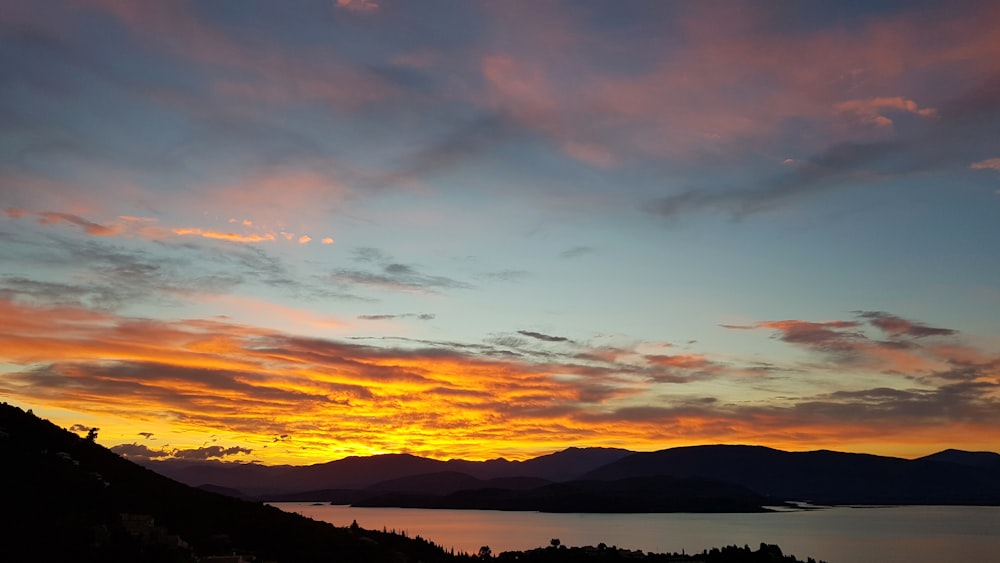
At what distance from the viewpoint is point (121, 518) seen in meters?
49.7

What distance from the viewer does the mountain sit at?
42.8 metres

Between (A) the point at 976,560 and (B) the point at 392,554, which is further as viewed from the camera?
(A) the point at 976,560

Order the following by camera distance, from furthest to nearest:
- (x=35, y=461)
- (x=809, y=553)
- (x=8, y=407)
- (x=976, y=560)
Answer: (x=809, y=553) → (x=976, y=560) → (x=8, y=407) → (x=35, y=461)

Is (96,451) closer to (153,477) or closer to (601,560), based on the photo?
(153,477)

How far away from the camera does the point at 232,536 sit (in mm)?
62438

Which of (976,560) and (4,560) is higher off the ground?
(4,560)

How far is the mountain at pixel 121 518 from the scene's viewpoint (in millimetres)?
42812

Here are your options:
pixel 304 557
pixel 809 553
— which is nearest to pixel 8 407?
pixel 304 557

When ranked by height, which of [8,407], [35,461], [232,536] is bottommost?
[232,536]

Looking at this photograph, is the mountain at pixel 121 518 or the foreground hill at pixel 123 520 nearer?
the foreground hill at pixel 123 520

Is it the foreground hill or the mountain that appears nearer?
the foreground hill

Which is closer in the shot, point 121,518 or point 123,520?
point 123,520

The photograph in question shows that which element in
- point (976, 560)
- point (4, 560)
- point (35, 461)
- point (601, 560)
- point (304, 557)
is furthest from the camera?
point (976, 560)

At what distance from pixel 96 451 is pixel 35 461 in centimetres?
1781
